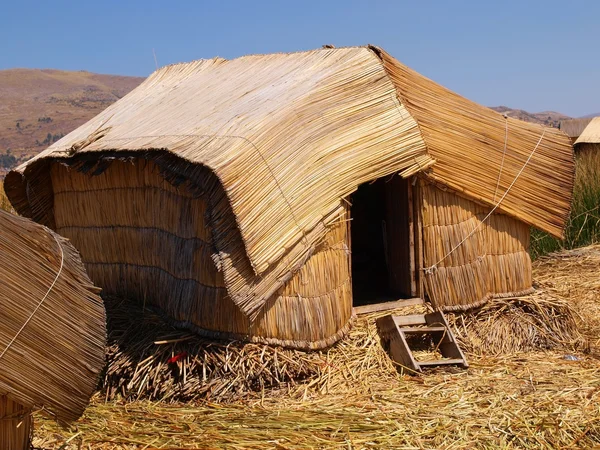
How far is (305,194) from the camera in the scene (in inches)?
255

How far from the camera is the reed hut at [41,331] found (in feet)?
14.2

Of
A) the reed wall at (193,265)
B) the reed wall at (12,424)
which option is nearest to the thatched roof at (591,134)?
the reed wall at (193,265)

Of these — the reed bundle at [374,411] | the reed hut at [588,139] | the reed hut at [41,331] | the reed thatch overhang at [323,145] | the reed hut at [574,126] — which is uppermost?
the reed hut at [574,126]

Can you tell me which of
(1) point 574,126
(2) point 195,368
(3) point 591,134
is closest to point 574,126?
(1) point 574,126

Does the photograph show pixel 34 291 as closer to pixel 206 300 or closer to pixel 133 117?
pixel 206 300

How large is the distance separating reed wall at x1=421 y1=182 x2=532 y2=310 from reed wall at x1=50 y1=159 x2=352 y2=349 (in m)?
0.82

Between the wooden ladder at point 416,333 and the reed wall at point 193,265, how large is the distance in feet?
1.15

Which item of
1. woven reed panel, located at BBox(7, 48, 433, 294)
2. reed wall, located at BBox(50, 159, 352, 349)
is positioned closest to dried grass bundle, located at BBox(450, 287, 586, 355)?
reed wall, located at BBox(50, 159, 352, 349)

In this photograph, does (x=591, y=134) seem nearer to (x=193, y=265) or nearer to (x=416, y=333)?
(x=416, y=333)

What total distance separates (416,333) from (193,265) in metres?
1.93

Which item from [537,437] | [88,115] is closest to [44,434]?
[537,437]

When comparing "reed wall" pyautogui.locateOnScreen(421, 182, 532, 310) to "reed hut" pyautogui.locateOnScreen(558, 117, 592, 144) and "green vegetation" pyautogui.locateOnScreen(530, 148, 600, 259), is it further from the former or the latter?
"reed hut" pyautogui.locateOnScreen(558, 117, 592, 144)

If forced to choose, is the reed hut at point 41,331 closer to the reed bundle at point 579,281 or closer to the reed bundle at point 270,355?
the reed bundle at point 270,355

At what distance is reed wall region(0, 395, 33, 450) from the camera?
436 cm
